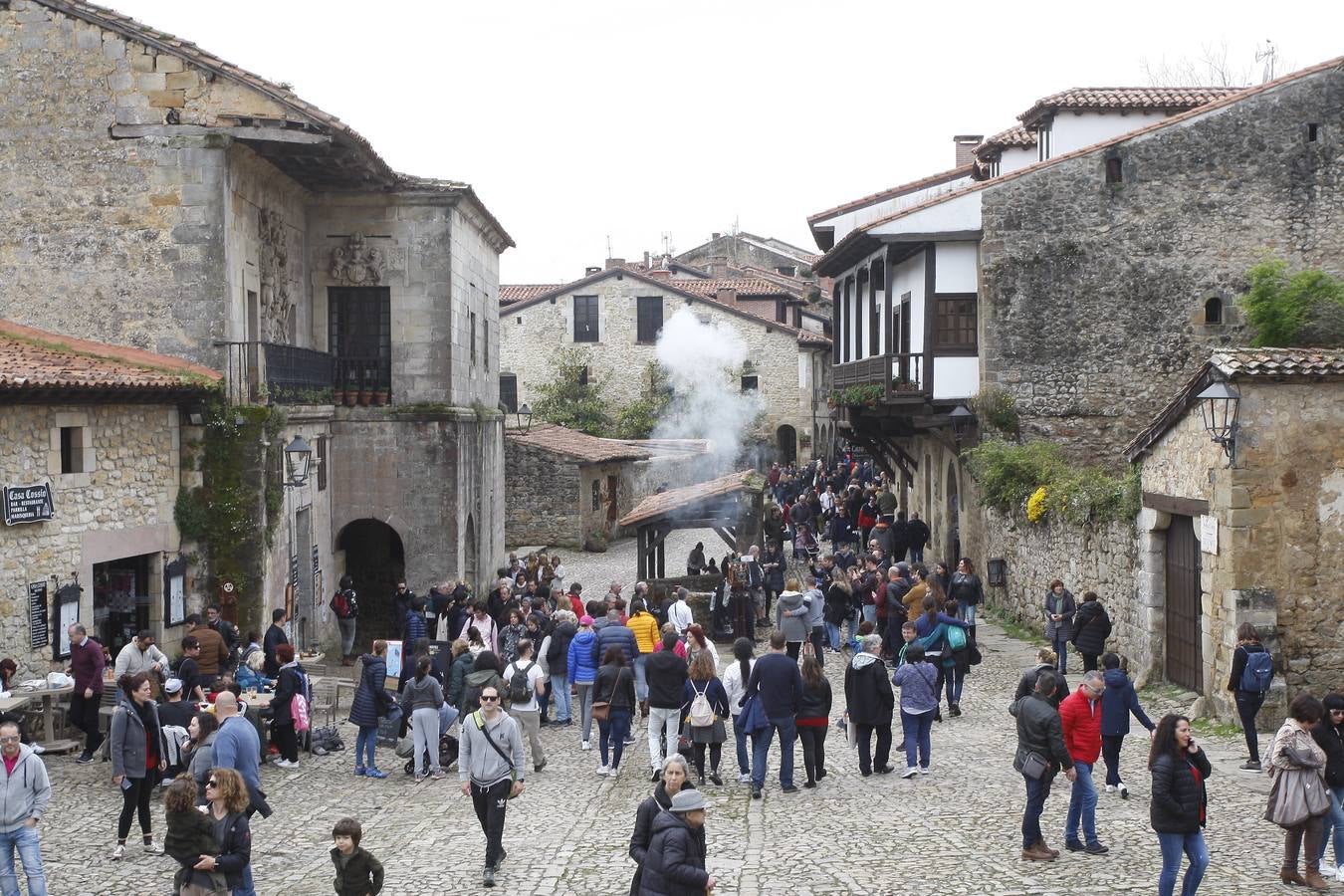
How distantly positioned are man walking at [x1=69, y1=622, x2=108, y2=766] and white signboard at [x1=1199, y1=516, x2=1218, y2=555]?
36.1 ft

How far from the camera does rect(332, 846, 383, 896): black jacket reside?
25.0 feet

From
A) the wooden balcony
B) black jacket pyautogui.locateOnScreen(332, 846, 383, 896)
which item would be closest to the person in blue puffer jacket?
black jacket pyautogui.locateOnScreen(332, 846, 383, 896)

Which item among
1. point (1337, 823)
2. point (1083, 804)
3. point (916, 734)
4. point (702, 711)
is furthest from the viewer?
point (916, 734)

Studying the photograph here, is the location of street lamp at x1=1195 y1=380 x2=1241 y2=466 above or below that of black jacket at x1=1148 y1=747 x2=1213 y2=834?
above

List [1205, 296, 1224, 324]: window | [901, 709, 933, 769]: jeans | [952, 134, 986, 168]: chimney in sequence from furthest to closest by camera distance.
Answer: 1. [952, 134, 986, 168]: chimney
2. [1205, 296, 1224, 324]: window
3. [901, 709, 933, 769]: jeans

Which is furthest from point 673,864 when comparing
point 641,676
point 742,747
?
point 641,676

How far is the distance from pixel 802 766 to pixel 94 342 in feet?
35.3

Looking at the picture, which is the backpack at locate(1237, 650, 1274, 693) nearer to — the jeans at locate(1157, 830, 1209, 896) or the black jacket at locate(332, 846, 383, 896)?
the jeans at locate(1157, 830, 1209, 896)

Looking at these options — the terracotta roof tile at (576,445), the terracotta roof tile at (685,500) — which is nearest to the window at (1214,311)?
the terracotta roof tile at (685,500)

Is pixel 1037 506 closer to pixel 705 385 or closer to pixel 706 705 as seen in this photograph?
pixel 706 705

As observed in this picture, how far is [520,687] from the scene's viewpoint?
12883mm

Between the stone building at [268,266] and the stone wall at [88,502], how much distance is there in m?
1.11

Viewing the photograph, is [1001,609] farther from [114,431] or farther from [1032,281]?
[114,431]

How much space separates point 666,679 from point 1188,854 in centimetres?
492
